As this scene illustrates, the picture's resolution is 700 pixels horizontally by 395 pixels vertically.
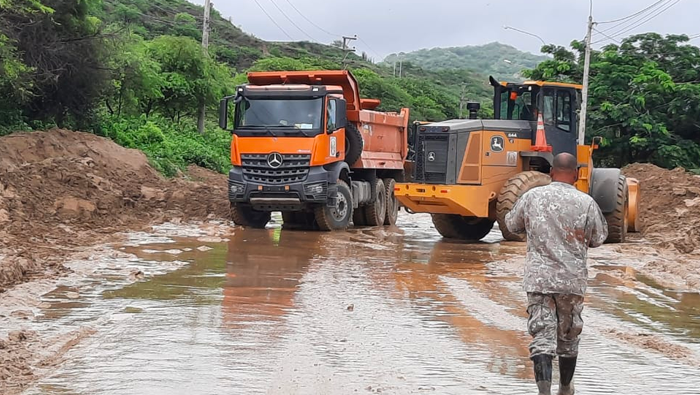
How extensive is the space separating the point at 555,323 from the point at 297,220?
16.1 meters

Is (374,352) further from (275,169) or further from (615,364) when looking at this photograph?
(275,169)

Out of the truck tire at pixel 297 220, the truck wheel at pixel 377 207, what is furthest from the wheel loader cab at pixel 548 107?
the truck tire at pixel 297 220

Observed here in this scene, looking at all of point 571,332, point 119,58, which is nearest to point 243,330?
point 571,332

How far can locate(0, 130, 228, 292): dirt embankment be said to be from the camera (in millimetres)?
15969

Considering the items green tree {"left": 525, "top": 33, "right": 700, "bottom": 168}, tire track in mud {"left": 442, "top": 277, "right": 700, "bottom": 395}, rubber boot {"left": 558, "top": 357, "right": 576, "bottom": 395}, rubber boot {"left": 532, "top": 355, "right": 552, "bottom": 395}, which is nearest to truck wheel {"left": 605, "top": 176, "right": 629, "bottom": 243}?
tire track in mud {"left": 442, "top": 277, "right": 700, "bottom": 395}

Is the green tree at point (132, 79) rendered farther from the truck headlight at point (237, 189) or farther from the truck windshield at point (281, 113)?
the truck headlight at point (237, 189)

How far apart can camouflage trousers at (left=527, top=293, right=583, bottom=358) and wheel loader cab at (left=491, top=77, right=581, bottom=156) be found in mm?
12280

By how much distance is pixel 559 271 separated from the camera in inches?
266

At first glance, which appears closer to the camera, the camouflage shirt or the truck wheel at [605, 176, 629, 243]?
the camouflage shirt

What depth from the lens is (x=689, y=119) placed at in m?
40.8

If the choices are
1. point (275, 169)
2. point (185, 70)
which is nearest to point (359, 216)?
point (275, 169)

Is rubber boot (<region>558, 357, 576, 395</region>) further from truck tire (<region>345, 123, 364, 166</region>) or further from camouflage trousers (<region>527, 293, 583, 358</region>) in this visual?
truck tire (<region>345, 123, 364, 166</region>)

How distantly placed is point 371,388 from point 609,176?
46.6ft

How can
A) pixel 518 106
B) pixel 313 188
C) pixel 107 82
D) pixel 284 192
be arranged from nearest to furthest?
1. pixel 518 106
2. pixel 313 188
3. pixel 284 192
4. pixel 107 82
